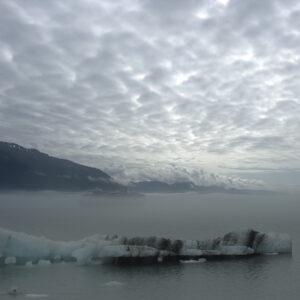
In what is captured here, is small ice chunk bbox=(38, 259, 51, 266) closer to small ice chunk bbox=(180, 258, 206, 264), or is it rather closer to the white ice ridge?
the white ice ridge

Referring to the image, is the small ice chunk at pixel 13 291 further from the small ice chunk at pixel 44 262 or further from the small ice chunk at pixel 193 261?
the small ice chunk at pixel 193 261

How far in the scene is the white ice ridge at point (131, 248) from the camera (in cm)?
4666

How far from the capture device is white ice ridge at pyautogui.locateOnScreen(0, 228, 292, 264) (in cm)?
4666

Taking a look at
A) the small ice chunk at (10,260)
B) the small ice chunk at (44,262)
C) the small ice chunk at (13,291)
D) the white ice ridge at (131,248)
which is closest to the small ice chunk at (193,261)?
the white ice ridge at (131,248)

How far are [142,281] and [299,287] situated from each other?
1763 cm

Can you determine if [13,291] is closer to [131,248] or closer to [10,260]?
[10,260]

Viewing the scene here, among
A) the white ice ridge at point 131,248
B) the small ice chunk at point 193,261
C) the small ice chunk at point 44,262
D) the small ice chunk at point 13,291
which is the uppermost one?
the white ice ridge at point 131,248

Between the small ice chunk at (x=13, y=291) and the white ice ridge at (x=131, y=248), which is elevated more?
the white ice ridge at (x=131, y=248)

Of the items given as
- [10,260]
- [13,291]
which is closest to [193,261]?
[13,291]

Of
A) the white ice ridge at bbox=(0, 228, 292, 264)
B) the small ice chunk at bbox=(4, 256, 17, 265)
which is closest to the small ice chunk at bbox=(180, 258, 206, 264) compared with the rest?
the white ice ridge at bbox=(0, 228, 292, 264)

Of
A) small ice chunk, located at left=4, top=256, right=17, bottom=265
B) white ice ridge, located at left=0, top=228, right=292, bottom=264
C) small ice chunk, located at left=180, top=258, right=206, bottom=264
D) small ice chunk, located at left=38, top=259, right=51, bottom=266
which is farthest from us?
small ice chunk, located at left=180, top=258, right=206, bottom=264

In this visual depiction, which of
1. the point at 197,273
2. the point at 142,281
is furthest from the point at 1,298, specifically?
the point at 197,273

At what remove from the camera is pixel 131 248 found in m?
49.0

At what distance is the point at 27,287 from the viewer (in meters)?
37.2
